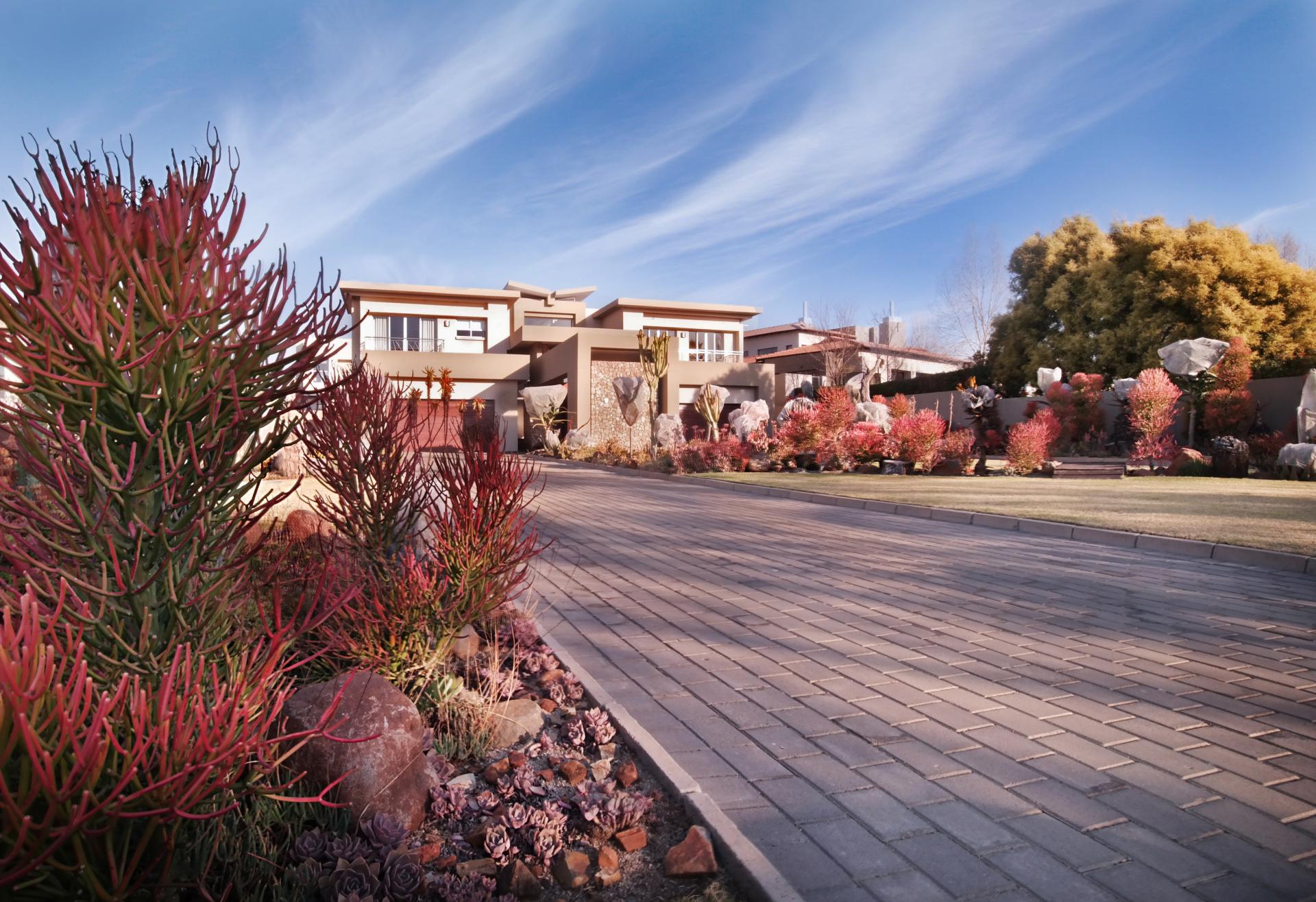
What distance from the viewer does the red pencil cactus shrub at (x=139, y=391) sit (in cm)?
186

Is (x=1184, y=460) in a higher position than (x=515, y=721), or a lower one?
higher

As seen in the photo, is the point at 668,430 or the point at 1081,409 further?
the point at 668,430

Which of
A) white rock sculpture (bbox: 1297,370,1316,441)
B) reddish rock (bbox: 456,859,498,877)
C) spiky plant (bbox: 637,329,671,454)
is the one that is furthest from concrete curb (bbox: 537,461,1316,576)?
white rock sculpture (bbox: 1297,370,1316,441)

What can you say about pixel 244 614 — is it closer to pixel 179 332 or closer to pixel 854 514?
pixel 179 332

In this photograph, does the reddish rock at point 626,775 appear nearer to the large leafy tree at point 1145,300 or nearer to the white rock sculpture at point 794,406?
the white rock sculpture at point 794,406

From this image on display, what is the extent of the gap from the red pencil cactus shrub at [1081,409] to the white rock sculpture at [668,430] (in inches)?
500

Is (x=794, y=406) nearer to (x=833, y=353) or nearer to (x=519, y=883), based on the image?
(x=833, y=353)

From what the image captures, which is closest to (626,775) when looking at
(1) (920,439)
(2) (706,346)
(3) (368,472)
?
(3) (368,472)

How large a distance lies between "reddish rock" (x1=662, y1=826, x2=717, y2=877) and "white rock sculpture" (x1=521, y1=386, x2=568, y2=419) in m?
31.2

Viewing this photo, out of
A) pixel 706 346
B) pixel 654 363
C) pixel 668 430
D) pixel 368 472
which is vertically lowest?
pixel 368 472

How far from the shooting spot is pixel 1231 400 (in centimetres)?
1950

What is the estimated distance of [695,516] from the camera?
11.7m

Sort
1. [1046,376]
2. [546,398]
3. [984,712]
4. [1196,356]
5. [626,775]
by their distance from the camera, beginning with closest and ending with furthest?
[626,775] < [984,712] < [1196,356] < [1046,376] < [546,398]

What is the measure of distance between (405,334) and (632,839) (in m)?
40.9
